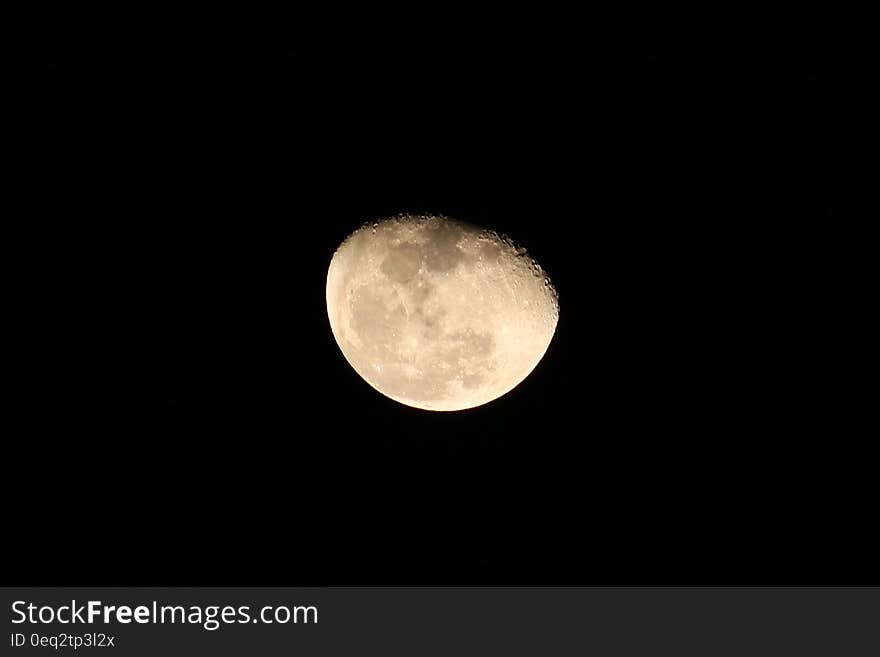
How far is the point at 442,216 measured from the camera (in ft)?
11.4

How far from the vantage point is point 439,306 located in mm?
3443

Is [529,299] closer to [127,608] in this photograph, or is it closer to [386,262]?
[386,262]

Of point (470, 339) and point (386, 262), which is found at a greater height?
point (386, 262)

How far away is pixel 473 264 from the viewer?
3455mm

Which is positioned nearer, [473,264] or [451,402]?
[473,264]

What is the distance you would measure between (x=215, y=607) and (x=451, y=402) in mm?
1689

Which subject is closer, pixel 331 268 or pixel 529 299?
pixel 529 299

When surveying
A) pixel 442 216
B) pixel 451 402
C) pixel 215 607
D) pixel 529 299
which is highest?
pixel 442 216

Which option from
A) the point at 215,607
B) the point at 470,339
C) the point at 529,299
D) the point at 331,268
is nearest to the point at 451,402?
the point at 470,339

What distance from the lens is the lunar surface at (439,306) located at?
A: 345 centimetres

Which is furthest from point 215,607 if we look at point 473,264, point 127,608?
point 473,264

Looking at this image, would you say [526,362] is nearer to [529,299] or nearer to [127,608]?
[529,299]

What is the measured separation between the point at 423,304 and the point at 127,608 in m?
2.28

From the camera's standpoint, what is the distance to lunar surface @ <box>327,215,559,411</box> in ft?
11.3
